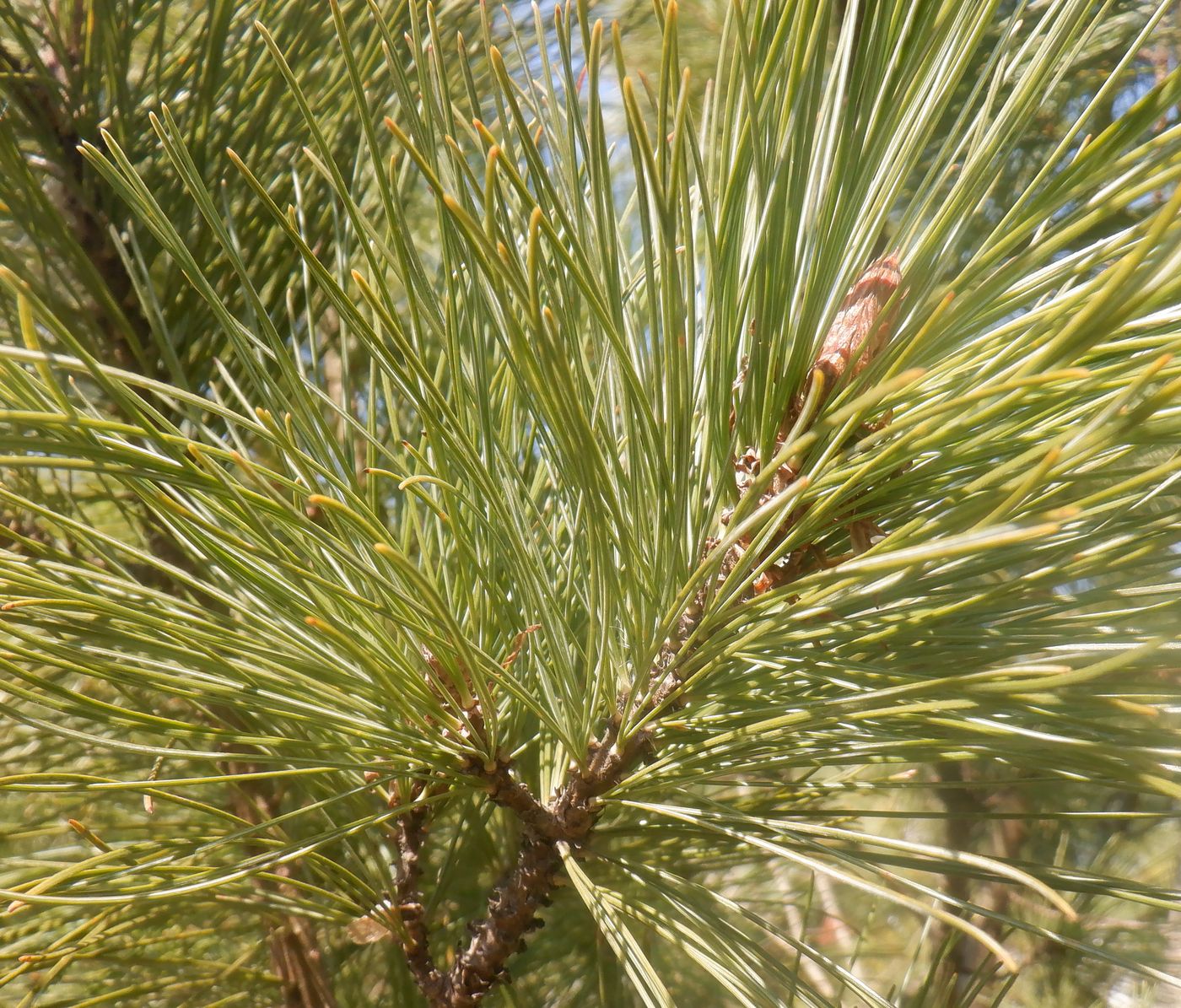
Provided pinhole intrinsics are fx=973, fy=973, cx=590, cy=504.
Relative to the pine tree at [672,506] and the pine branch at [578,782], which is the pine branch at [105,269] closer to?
the pine tree at [672,506]

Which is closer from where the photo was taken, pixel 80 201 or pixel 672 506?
pixel 672 506

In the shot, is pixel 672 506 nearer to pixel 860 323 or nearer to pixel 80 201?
pixel 860 323

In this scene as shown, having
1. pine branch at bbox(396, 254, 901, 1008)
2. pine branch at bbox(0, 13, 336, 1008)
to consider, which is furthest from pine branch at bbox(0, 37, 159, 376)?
pine branch at bbox(396, 254, 901, 1008)

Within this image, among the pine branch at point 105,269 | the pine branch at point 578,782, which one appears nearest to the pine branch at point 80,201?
the pine branch at point 105,269

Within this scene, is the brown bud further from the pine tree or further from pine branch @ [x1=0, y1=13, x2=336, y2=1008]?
pine branch @ [x1=0, y1=13, x2=336, y2=1008]

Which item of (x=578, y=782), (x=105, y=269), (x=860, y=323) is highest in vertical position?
(x=105, y=269)

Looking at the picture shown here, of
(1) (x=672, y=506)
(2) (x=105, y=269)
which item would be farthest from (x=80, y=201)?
(1) (x=672, y=506)

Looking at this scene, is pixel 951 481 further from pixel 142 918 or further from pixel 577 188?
pixel 142 918

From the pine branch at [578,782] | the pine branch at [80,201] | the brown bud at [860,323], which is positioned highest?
the pine branch at [80,201]

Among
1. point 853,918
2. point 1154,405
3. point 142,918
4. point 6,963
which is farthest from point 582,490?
point 853,918
